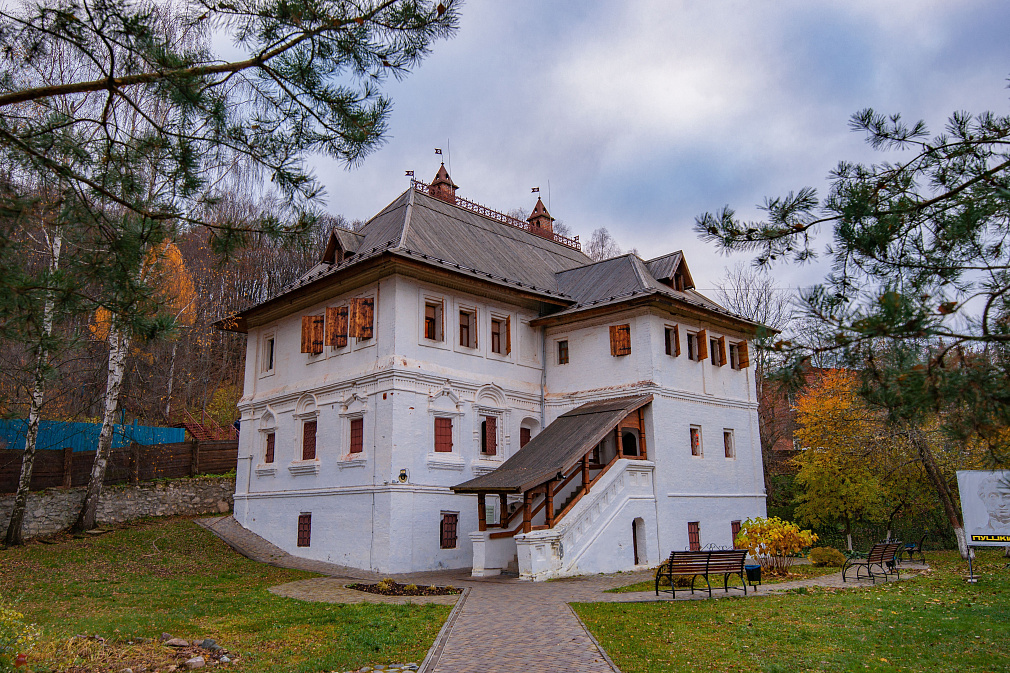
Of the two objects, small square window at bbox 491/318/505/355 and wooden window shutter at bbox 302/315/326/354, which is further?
small square window at bbox 491/318/505/355

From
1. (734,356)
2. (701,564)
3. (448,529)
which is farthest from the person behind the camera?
(734,356)

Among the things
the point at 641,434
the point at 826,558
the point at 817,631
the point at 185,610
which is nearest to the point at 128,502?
the point at 185,610

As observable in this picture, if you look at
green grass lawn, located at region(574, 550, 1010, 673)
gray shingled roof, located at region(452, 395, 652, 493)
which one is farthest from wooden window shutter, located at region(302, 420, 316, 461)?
green grass lawn, located at region(574, 550, 1010, 673)

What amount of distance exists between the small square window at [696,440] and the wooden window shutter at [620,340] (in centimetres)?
350

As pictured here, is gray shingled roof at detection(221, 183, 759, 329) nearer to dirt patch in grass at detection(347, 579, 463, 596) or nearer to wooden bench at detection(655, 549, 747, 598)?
dirt patch in grass at detection(347, 579, 463, 596)

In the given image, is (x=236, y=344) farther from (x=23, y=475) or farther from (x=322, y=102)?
(x=322, y=102)

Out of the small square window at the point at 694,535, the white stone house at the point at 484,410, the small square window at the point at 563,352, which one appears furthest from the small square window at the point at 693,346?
the small square window at the point at 694,535

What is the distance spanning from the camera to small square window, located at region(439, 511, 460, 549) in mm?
20422

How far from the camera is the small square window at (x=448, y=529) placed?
20.4 m

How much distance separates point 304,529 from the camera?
73.0 ft

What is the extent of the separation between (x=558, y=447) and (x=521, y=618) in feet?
28.5

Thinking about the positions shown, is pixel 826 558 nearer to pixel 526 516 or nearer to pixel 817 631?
pixel 526 516

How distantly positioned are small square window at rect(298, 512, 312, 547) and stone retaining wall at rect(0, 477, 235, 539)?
20.9 ft

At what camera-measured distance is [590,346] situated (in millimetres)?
23812
